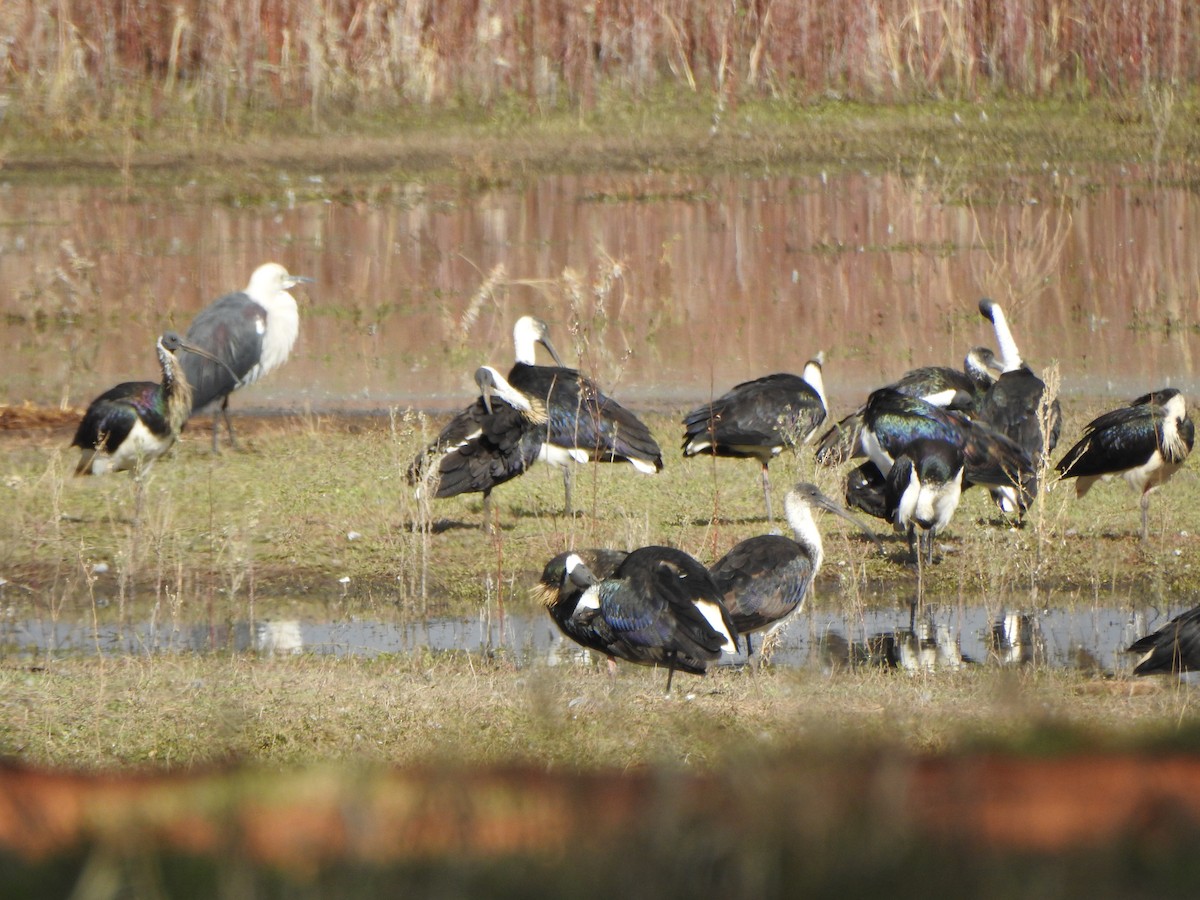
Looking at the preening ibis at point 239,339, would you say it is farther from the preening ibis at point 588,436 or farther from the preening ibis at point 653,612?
the preening ibis at point 653,612

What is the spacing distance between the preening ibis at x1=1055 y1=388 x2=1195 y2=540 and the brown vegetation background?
49.2 ft

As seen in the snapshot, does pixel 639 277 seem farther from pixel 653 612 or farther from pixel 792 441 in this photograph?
pixel 653 612

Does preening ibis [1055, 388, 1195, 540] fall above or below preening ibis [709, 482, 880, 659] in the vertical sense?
above

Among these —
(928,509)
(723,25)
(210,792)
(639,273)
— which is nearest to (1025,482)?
(928,509)

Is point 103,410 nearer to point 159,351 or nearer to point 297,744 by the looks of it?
point 159,351

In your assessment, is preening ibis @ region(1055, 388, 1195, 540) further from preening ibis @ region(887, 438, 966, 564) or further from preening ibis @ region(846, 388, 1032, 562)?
preening ibis @ region(887, 438, 966, 564)

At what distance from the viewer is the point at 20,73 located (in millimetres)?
24047

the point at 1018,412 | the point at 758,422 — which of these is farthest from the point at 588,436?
the point at 1018,412

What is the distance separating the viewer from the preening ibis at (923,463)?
Result: 911cm

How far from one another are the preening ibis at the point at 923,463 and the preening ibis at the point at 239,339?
440 centimetres

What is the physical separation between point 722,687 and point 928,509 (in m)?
2.54

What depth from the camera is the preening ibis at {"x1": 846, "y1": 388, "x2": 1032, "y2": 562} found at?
9109mm

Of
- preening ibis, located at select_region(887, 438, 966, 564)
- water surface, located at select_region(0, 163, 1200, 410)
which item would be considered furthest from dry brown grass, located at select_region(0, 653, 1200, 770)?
water surface, located at select_region(0, 163, 1200, 410)

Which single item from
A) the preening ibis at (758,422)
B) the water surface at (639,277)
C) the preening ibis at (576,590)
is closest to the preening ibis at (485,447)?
the preening ibis at (758,422)
